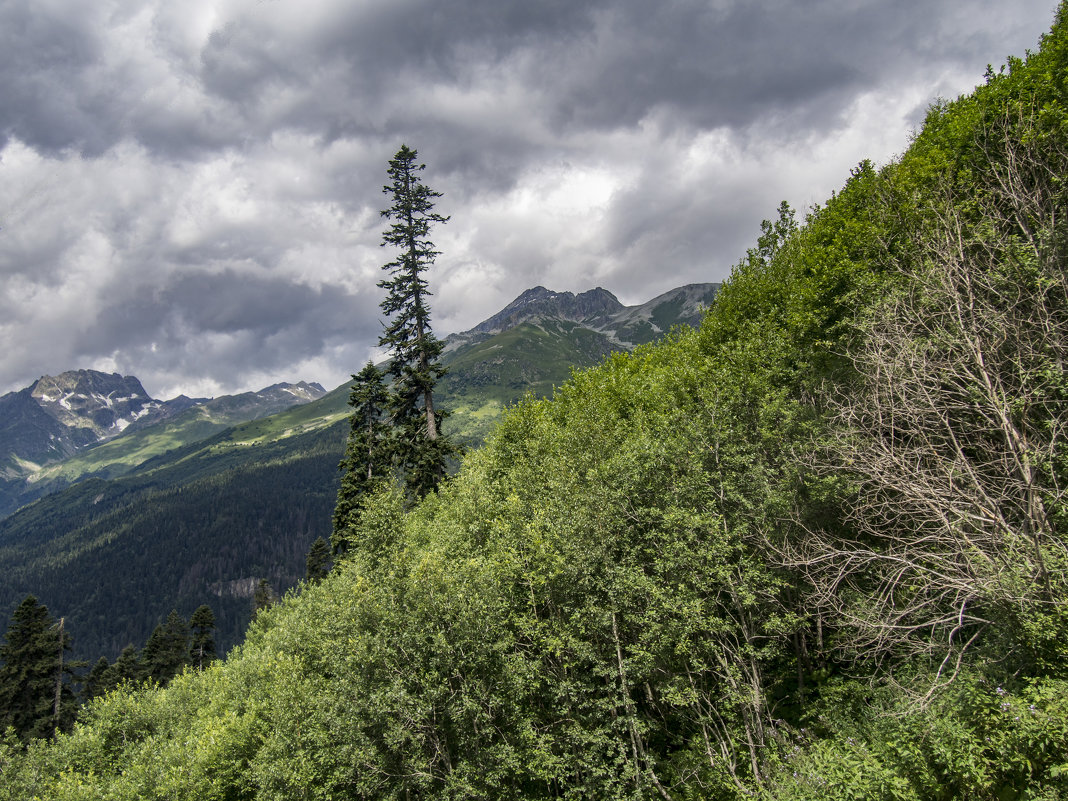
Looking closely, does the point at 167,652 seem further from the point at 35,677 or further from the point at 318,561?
the point at 318,561

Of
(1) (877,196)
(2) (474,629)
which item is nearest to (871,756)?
(2) (474,629)

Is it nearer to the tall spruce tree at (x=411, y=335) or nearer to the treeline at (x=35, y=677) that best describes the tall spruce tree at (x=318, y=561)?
the treeline at (x=35, y=677)

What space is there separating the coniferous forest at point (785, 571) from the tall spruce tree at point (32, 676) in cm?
3091

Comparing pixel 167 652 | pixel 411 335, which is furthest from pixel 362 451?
pixel 167 652

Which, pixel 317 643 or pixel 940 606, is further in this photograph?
pixel 317 643

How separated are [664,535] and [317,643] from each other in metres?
22.3

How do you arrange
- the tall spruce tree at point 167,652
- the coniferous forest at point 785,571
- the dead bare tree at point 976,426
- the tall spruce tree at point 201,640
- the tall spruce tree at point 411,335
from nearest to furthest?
1. the dead bare tree at point 976,426
2. the coniferous forest at point 785,571
3. the tall spruce tree at point 411,335
4. the tall spruce tree at point 167,652
5. the tall spruce tree at point 201,640

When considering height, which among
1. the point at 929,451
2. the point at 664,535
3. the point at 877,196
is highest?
the point at 877,196

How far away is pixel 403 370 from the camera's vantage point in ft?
120

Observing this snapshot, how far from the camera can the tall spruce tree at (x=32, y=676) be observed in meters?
50.0

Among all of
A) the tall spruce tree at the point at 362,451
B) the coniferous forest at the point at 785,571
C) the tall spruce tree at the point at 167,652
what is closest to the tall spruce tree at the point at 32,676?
the tall spruce tree at the point at 167,652

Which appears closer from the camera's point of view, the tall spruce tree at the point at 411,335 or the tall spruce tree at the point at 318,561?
the tall spruce tree at the point at 411,335

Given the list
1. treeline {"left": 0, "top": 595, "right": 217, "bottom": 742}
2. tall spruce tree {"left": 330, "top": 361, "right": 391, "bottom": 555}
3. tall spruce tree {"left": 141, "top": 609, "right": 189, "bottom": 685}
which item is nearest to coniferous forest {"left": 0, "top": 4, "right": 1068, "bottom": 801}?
tall spruce tree {"left": 330, "top": 361, "right": 391, "bottom": 555}

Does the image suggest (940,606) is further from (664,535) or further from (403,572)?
(403,572)
